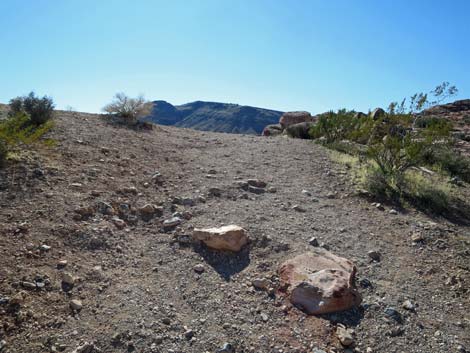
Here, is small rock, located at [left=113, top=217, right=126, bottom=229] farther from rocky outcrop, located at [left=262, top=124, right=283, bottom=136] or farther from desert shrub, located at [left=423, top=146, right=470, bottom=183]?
rocky outcrop, located at [left=262, top=124, right=283, bottom=136]

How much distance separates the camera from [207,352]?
9.30ft

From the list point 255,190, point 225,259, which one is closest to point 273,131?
point 255,190

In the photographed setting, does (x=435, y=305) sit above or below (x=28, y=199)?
below

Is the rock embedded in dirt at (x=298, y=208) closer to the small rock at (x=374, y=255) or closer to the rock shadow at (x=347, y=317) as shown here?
the small rock at (x=374, y=255)

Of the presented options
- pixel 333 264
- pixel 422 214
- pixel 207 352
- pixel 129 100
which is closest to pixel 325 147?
pixel 422 214

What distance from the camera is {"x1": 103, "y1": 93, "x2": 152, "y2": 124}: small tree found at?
10305 millimetres

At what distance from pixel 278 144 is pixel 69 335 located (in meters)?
8.30

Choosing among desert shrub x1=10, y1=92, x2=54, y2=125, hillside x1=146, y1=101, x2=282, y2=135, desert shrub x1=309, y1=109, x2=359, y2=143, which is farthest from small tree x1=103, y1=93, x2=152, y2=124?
hillside x1=146, y1=101, x2=282, y2=135

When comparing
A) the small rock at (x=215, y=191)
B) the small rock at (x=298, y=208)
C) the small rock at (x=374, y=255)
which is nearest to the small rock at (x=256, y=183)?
the small rock at (x=215, y=191)

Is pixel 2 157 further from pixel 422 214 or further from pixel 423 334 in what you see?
pixel 422 214

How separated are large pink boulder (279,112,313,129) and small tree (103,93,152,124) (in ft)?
27.0

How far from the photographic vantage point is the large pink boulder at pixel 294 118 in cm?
1702

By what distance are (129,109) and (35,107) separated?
298 cm

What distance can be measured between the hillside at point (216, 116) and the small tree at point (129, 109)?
4600 centimetres
